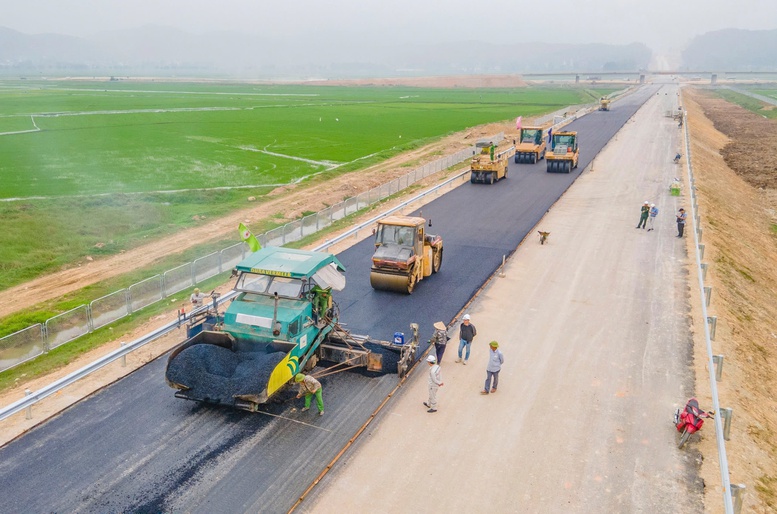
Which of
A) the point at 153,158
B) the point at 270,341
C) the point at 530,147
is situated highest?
the point at 270,341

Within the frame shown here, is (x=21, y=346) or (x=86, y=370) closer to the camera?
(x=86, y=370)

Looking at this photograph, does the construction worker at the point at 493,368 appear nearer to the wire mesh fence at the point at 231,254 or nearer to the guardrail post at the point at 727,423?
the guardrail post at the point at 727,423

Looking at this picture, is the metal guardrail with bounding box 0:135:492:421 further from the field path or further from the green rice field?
the green rice field

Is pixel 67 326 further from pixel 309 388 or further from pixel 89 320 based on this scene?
pixel 309 388

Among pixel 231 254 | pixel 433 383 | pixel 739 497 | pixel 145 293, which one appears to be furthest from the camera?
pixel 231 254

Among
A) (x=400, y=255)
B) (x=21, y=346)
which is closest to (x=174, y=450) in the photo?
(x=21, y=346)

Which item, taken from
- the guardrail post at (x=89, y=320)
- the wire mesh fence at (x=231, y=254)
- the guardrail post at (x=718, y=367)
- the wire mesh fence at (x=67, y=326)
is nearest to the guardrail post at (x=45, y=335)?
the wire mesh fence at (x=67, y=326)

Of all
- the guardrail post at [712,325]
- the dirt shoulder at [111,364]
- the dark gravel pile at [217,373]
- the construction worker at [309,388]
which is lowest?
the dirt shoulder at [111,364]
